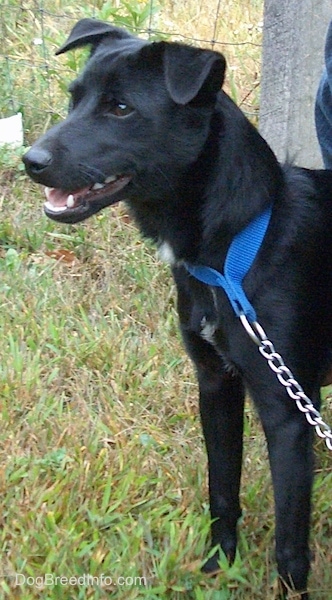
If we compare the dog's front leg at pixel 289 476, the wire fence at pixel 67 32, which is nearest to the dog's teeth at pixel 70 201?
the dog's front leg at pixel 289 476

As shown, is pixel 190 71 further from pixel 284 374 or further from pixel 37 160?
pixel 284 374

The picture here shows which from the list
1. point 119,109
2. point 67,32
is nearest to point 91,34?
point 119,109

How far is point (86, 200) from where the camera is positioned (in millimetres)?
1903

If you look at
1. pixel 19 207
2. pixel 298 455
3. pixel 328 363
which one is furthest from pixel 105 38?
pixel 19 207

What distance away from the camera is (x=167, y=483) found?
2.39 meters

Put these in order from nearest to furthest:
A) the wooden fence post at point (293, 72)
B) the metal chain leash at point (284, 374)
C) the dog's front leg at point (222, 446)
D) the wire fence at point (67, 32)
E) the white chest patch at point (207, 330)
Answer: the metal chain leash at point (284, 374)
the white chest patch at point (207, 330)
the dog's front leg at point (222, 446)
the wooden fence post at point (293, 72)
the wire fence at point (67, 32)

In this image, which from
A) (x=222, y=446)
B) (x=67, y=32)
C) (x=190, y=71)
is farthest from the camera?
(x=67, y=32)

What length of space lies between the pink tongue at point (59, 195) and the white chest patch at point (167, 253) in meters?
0.23

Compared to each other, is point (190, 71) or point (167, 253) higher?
point (190, 71)

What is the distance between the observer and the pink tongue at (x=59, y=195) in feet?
6.26

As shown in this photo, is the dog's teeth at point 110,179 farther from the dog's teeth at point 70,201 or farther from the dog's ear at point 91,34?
the dog's ear at point 91,34

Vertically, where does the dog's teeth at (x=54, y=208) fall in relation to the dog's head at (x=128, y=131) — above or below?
below

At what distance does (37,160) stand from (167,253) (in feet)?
1.26

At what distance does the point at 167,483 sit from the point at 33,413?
18.9 inches
